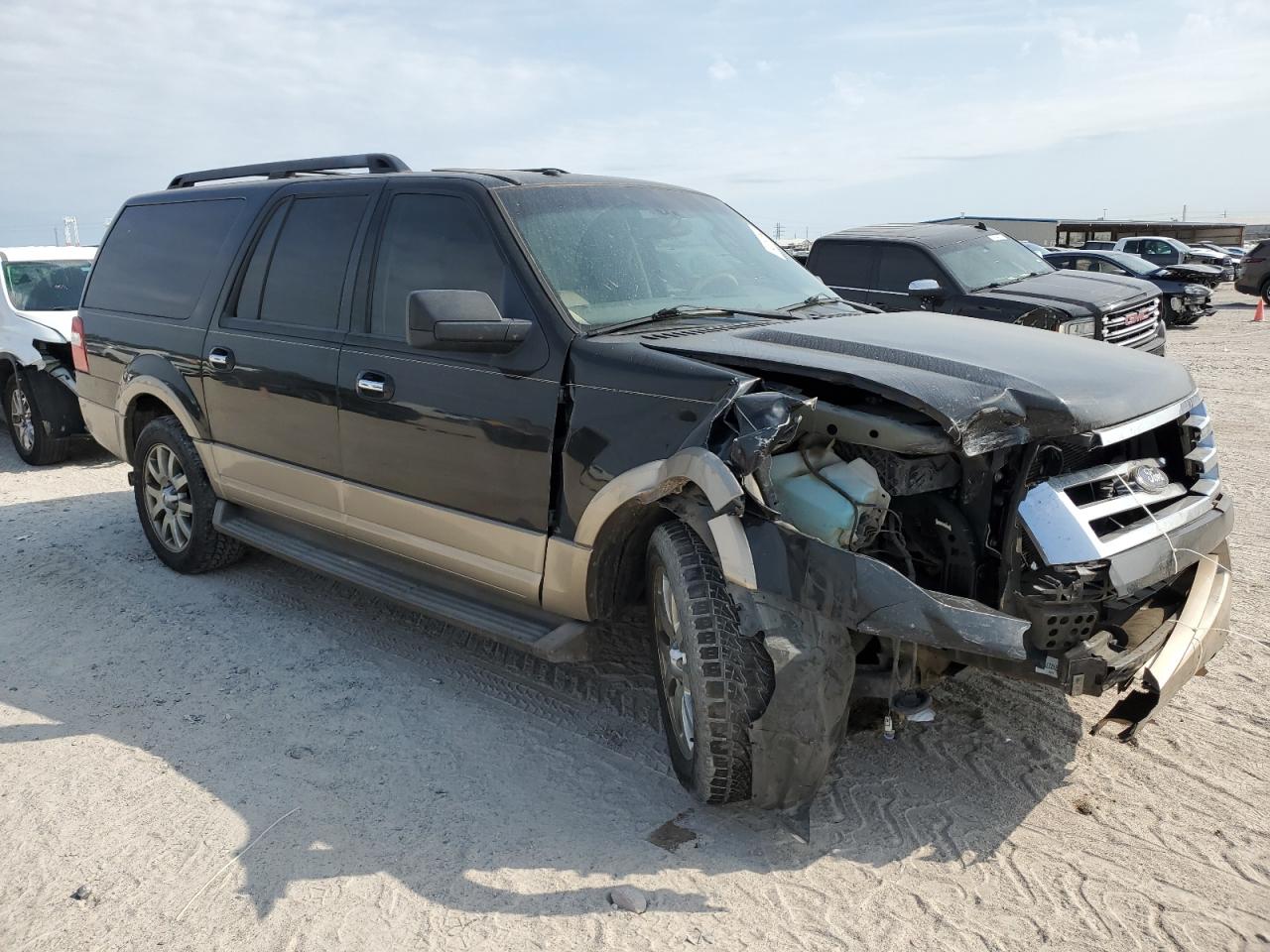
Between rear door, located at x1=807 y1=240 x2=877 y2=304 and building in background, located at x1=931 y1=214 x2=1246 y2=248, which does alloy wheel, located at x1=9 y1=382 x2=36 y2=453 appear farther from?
building in background, located at x1=931 y1=214 x2=1246 y2=248

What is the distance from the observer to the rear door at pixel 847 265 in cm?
1058

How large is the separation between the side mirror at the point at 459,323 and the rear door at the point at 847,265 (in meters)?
7.25

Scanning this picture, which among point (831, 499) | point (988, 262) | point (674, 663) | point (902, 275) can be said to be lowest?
point (674, 663)

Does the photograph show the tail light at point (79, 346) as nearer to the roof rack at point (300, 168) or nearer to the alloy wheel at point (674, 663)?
the roof rack at point (300, 168)

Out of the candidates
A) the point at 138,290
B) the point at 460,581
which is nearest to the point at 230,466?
the point at 138,290

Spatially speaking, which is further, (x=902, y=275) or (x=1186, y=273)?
(x=1186, y=273)

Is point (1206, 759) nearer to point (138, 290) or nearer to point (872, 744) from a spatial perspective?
point (872, 744)

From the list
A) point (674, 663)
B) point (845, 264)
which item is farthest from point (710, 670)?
point (845, 264)

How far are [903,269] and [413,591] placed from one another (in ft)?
24.6

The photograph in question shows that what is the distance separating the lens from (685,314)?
Result: 400cm

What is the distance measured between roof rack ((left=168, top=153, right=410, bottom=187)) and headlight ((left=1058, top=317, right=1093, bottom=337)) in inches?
264

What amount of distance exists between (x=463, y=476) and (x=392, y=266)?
3.39ft

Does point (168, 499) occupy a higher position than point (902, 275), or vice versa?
point (902, 275)

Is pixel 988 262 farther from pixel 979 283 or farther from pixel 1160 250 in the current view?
pixel 1160 250
